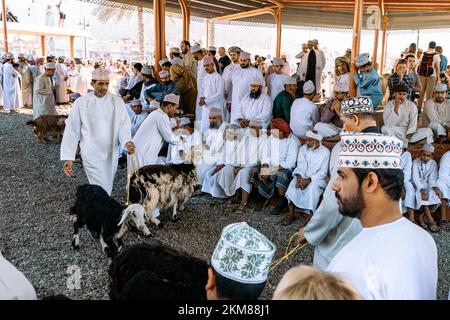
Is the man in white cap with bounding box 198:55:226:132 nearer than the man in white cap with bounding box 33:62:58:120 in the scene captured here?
Yes

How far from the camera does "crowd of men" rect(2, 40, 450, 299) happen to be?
1609mm

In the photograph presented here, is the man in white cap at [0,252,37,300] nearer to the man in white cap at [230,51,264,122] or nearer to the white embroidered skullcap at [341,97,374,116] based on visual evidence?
the white embroidered skullcap at [341,97,374,116]

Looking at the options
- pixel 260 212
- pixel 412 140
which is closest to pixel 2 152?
pixel 260 212

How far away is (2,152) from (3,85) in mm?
6263

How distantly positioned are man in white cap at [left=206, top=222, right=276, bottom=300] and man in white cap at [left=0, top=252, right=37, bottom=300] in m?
0.67

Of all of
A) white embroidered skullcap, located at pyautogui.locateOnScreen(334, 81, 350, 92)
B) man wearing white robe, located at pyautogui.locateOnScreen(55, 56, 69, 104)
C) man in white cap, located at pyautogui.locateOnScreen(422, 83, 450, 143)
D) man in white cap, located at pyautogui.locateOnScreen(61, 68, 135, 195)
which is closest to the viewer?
man in white cap, located at pyautogui.locateOnScreen(61, 68, 135, 195)

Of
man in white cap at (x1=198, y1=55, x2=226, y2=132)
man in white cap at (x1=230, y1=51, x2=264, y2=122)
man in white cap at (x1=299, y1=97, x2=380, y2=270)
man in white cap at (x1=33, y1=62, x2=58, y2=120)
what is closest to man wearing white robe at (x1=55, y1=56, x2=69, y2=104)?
man in white cap at (x1=33, y1=62, x2=58, y2=120)

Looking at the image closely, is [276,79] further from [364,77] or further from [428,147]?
[428,147]

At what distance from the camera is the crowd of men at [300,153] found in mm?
1609

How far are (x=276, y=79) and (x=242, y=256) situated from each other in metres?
6.96

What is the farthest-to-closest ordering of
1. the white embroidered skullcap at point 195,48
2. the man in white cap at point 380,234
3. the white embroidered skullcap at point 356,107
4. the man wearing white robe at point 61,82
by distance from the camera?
the man wearing white robe at point 61,82, the white embroidered skullcap at point 195,48, the white embroidered skullcap at point 356,107, the man in white cap at point 380,234

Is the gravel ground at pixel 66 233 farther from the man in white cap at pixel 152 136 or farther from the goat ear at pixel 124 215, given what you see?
the man in white cap at pixel 152 136

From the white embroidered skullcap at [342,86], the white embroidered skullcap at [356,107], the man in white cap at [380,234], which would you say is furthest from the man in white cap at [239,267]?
the white embroidered skullcap at [342,86]

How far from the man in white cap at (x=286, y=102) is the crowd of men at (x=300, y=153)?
0.02 meters
